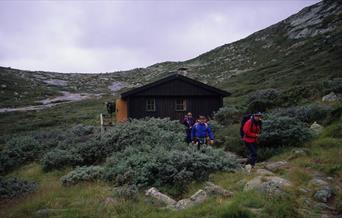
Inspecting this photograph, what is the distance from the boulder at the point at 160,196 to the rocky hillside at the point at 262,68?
1771 cm

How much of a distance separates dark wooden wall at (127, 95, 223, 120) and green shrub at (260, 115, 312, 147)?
459 inches

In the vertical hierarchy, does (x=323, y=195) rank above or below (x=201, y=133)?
below

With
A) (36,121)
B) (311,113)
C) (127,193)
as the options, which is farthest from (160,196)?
(36,121)

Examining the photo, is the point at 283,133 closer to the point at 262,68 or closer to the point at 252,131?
the point at 252,131

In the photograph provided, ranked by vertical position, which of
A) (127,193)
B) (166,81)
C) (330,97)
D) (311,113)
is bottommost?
(127,193)

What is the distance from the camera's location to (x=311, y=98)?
23406 millimetres

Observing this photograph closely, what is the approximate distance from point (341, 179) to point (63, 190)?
8399 millimetres

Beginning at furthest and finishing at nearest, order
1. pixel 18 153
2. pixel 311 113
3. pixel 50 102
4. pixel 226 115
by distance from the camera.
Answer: pixel 50 102 → pixel 226 115 → pixel 18 153 → pixel 311 113

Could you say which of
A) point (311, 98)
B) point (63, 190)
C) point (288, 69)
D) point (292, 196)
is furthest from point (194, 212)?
point (288, 69)

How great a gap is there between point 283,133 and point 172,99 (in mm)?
13111

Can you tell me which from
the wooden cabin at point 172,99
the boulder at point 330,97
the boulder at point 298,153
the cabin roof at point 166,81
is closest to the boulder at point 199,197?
the boulder at point 298,153

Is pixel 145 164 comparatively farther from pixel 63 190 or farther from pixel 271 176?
pixel 271 176

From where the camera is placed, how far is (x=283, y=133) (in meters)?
14.1

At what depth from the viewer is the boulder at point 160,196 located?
351 inches
